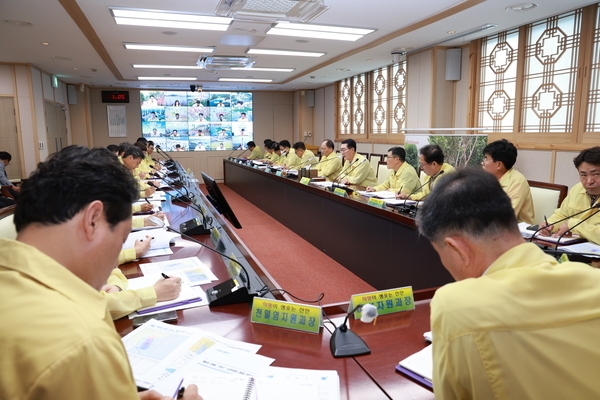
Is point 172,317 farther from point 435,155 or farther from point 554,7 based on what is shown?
point 554,7

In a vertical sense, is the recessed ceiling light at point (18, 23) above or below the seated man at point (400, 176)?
above

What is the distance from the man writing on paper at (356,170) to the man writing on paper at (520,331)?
13.7ft

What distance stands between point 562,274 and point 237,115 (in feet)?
36.1

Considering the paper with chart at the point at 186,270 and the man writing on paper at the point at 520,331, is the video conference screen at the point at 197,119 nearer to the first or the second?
the paper with chart at the point at 186,270

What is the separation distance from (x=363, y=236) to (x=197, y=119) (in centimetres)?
861

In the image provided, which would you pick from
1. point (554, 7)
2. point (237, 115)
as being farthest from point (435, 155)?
point (237, 115)

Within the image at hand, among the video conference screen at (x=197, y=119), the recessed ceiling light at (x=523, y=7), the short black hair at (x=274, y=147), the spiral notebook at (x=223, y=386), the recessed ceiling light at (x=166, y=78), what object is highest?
the recessed ceiling light at (x=166, y=78)

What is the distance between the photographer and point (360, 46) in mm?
5941

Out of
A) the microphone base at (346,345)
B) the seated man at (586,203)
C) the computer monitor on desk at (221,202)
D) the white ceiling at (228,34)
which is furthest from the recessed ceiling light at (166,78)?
the microphone base at (346,345)

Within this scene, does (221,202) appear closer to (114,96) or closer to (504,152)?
(504,152)

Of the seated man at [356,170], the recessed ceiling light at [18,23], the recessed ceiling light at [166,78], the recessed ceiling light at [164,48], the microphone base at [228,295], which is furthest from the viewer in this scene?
the recessed ceiling light at [166,78]

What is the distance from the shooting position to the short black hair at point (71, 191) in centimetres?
71

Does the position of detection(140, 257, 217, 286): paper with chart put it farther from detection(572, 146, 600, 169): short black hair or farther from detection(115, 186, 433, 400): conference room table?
detection(572, 146, 600, 169): short black hair

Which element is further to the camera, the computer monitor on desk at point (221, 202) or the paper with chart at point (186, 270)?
the computer monitor on desk at point (221, 202)
